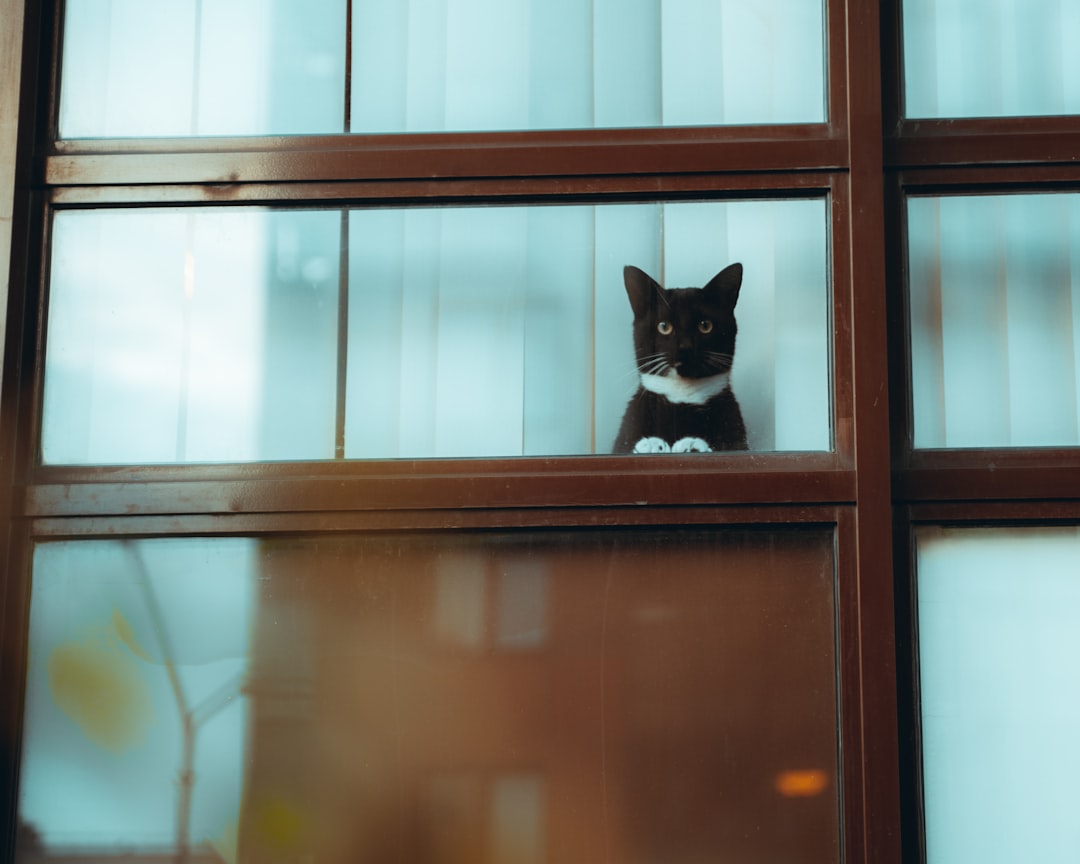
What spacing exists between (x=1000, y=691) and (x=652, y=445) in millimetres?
846

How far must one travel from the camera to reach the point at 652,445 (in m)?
2.08

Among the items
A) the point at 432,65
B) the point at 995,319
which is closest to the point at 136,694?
the point at 432,65


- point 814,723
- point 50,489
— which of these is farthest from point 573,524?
point 50,489

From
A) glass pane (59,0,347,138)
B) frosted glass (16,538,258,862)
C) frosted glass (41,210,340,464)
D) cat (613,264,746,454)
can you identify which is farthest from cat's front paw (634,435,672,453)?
glass pane (59,0,347,138)

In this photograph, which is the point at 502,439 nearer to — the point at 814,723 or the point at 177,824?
the point at 814,723

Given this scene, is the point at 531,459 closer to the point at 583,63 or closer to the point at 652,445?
the point at 652,445

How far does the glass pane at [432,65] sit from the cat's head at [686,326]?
371 millimetres

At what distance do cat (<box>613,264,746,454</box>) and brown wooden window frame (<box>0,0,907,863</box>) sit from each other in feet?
0.19

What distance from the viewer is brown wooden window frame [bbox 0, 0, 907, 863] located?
1986 mm

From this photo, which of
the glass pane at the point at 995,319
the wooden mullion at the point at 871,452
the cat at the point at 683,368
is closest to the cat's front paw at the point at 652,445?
the cat at the point at 683,368

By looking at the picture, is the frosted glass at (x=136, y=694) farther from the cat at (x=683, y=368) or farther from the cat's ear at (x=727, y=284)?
the cat's ear at (x=727, y=284)

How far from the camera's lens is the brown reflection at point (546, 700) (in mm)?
1973

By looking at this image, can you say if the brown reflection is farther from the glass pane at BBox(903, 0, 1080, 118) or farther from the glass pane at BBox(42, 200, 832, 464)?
the glass pane at BBox(903, 0, 1080, 118)

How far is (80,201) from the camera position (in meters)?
2.17
